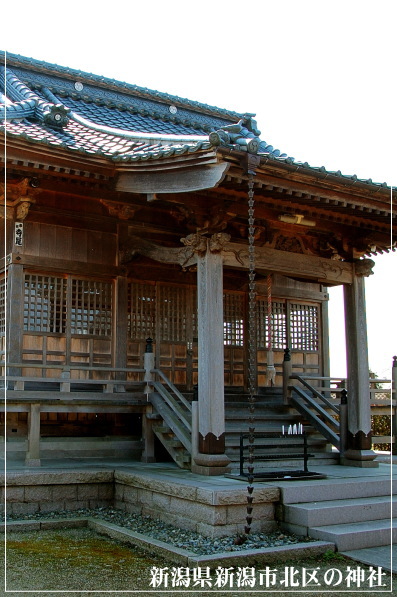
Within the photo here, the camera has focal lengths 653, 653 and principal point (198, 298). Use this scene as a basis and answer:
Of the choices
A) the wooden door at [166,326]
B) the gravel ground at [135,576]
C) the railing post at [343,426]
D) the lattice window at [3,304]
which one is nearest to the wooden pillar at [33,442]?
the lattice window at [3,304]

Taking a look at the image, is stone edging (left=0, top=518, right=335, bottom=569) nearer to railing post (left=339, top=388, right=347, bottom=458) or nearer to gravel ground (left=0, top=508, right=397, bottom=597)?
gravel ground (left=0, top=508, right=397, bottom=597)

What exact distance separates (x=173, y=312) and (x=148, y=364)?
5.30ft

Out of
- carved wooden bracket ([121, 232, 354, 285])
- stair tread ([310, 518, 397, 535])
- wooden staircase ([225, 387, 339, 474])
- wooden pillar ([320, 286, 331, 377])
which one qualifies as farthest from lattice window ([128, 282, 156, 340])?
stair tread ([310, 518, 397, 535])

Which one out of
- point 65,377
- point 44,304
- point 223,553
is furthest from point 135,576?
point 44,304

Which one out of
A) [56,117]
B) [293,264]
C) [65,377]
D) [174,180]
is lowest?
[65,377]

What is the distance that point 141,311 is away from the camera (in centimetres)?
1166

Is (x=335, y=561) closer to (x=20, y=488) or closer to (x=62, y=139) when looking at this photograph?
(x=20, y=488)

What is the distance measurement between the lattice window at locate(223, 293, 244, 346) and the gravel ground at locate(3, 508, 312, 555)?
15.8 feet

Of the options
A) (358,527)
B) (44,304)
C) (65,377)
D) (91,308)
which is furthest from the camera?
(91,308)

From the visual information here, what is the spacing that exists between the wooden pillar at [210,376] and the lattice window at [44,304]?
2.96 m

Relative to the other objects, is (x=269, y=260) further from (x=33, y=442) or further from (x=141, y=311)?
(x=33, y=442)

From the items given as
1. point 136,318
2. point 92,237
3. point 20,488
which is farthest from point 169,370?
point 20,488

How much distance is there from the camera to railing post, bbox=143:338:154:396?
10.6 meters

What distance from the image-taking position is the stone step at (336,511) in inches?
288
